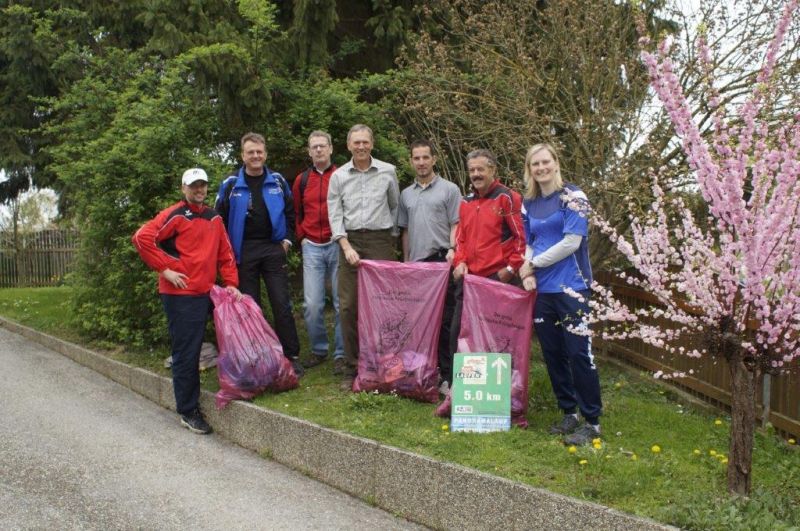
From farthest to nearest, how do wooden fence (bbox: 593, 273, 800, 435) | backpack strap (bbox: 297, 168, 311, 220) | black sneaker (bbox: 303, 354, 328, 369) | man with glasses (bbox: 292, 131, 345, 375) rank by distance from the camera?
black sneaker (bbox: 303, 354, 328, 369) < backpack strap (bbox: 297, 168, 311, 220) < man with glasses (bbox: 292, 131, 345, 375) < wooden fence (bbox: 593, 273, 800, 435)

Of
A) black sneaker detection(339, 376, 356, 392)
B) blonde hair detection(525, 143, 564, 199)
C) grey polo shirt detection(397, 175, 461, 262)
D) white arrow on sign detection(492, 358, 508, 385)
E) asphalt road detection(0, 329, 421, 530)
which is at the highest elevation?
blonde hair detection(525, 143, 564, 199)

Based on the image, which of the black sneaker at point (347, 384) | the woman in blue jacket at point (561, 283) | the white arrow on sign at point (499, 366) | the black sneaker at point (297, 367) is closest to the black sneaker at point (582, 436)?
the woman in blue jacket at point (561, 283)

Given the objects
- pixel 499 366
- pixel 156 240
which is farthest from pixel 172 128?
pixel 499 366

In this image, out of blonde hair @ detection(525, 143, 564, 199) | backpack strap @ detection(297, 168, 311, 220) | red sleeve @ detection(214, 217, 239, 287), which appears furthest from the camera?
backpack strap @ detection(297, 168, 311, 220)

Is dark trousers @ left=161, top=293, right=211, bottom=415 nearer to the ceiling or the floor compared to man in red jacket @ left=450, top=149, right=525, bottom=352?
nearer to the floor

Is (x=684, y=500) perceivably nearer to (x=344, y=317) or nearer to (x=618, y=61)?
(x=344, y=317)

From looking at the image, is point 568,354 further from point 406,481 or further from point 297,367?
point 297,367

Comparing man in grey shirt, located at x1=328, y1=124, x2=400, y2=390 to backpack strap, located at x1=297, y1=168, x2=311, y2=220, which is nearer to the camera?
man in grey shirt, located at x1=328, y1=124, x2=400, y2=390

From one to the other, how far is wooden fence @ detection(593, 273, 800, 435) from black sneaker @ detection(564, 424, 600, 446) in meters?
0.78

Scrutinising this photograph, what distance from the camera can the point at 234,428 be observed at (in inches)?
223

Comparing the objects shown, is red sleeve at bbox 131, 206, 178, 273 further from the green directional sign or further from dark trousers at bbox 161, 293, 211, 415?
the green directional sign

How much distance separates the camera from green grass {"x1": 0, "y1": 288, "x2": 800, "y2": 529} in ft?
11.5

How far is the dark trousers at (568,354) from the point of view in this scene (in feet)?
15.2

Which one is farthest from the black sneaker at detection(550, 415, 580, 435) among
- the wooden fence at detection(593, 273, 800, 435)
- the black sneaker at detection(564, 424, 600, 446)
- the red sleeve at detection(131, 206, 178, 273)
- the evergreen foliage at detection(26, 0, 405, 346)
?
the evergreen foliage at detection(26, 0, 405, 346)
